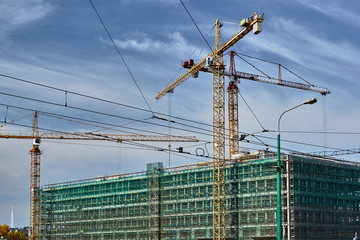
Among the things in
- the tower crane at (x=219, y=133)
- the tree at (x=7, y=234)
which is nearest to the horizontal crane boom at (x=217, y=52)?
the tower crane at (x=219, y=133)

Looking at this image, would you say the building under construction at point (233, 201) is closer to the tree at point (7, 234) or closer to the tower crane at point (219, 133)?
the tower crane at point (219, 133)

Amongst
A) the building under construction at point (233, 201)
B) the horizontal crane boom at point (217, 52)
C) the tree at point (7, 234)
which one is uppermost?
the horizontal crane boom at point (217, 52)

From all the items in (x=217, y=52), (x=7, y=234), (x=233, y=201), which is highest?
(x=217, y=52)

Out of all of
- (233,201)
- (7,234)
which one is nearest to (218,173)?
(233,201)

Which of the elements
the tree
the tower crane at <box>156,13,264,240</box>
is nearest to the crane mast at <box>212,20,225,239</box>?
the tower crane at <box>156,13,264,240</box>

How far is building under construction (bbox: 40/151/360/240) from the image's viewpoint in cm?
8894

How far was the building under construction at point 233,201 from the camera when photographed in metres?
88.9

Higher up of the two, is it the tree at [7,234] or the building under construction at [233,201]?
the building under construction at [233,201]

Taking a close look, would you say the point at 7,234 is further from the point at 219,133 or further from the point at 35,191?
the point at 219,133

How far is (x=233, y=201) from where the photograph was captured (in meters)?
96.7

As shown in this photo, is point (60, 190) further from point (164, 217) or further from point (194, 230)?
point (194, 230)

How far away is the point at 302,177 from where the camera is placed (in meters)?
89.2

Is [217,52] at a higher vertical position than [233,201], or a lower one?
higher

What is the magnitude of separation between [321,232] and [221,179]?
20192 mm
